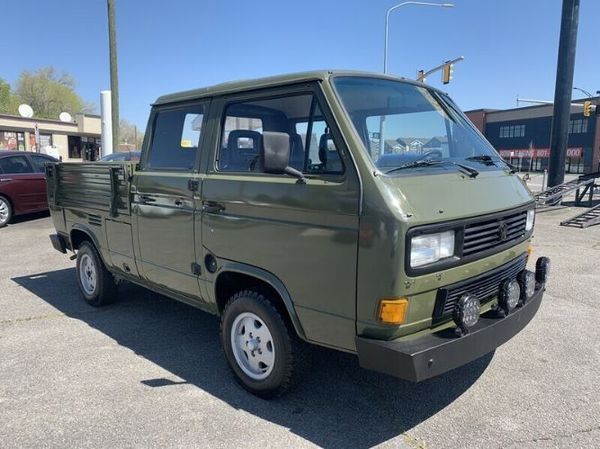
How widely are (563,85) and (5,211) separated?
1684cm

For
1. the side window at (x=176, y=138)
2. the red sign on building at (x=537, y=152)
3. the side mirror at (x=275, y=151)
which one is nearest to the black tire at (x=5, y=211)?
the side window at (x=176, y=138)

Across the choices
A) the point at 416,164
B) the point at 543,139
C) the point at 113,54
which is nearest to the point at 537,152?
the point at 543,139

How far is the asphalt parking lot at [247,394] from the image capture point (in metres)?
3.12

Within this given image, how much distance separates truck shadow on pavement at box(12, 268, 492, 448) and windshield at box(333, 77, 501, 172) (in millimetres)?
1563

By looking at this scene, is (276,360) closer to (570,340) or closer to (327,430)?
(327,430)

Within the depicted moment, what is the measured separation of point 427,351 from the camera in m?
2.73

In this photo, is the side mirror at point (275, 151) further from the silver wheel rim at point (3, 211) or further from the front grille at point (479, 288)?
the silver wheel rim at point (3, 211)

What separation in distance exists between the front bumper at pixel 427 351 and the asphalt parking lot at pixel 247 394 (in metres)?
0.57

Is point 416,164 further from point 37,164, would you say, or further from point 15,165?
point 37,164

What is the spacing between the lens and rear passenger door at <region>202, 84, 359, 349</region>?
2.92 metres

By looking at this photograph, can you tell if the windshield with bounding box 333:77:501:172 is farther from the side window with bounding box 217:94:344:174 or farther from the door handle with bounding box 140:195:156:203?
the door handle with bounding box 140:195:156:203

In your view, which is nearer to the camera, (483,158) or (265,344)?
(265,344)

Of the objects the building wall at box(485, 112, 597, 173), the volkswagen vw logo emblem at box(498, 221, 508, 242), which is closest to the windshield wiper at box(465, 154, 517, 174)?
the volkswagen vw logo emblem at box(498, 221, 508, 242)

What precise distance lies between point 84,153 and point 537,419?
49.0 m
